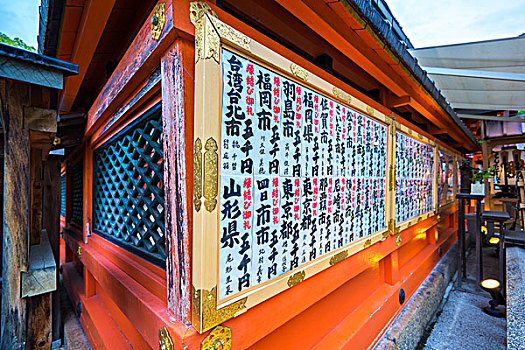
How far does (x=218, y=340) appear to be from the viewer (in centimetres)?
143

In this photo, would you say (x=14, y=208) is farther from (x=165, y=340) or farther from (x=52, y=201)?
(x=52, y=201)

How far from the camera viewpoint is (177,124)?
136 centimetres

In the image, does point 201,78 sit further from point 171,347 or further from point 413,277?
point 413,277

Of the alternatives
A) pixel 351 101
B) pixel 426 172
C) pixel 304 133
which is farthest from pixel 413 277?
pixel 304 133

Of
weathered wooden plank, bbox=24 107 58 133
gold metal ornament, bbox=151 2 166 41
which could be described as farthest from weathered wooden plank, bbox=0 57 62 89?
gold metal ornament, bbox=151 2 166 41

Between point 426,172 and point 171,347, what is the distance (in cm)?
579

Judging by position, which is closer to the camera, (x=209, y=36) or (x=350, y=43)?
(x=209, y=36)

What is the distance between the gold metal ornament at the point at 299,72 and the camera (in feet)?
6.08

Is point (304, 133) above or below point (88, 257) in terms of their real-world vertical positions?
above

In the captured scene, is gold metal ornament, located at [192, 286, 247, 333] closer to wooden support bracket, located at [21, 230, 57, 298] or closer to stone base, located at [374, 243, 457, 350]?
wooden support bracket, located at [21, 230, 57, 298]

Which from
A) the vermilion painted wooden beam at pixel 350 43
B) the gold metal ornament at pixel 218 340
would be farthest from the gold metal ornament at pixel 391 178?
the gold metal ornament at pixel 218 340

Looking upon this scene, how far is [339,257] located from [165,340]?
1.76 m

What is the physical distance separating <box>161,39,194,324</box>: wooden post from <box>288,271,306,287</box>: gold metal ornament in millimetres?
826

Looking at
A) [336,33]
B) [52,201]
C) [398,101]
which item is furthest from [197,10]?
[52,201]
